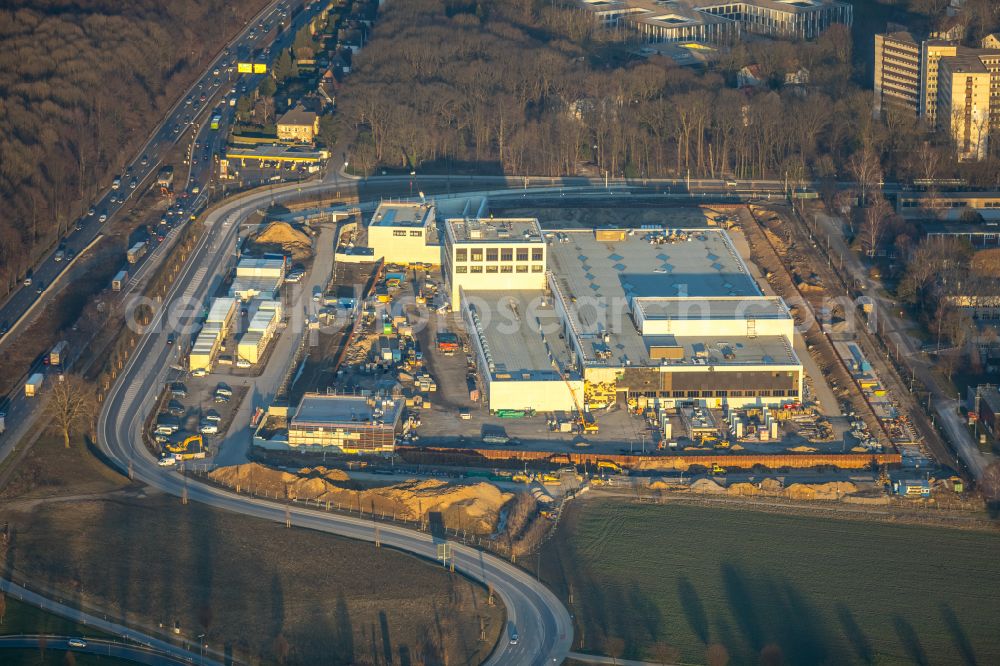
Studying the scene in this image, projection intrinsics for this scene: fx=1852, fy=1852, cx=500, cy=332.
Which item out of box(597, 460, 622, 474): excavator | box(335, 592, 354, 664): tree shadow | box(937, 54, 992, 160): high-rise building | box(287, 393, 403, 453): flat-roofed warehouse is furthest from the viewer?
box(937, 54, 992, 160): high-rise building

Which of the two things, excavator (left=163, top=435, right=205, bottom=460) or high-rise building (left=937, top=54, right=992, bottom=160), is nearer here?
excavator (left=163, top=435, right=205, bottom=460)

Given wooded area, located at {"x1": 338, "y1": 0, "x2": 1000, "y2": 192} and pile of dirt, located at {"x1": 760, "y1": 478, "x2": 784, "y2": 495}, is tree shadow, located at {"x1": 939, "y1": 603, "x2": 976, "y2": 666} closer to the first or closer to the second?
pile of dirt, located at {"x1": 760, "y1": 478, "x2": 784, "y2": 495}

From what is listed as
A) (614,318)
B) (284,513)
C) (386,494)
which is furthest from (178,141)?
(386,494)

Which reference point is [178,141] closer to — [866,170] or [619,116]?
[619,116]

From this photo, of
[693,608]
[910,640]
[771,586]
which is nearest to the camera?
[910,640]

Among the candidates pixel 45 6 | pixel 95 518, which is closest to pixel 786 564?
pixel 95 518

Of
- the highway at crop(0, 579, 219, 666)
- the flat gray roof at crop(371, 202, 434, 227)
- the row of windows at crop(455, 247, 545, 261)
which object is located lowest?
the highway at crop(0, 579, 219, 666)

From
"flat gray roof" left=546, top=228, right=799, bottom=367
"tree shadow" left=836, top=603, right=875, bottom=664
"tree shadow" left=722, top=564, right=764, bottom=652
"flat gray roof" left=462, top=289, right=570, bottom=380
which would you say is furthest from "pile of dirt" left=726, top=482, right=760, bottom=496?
"flat gray roof" left=462, top=289, right=570, bottom=380

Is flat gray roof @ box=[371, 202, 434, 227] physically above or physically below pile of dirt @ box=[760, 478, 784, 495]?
above
